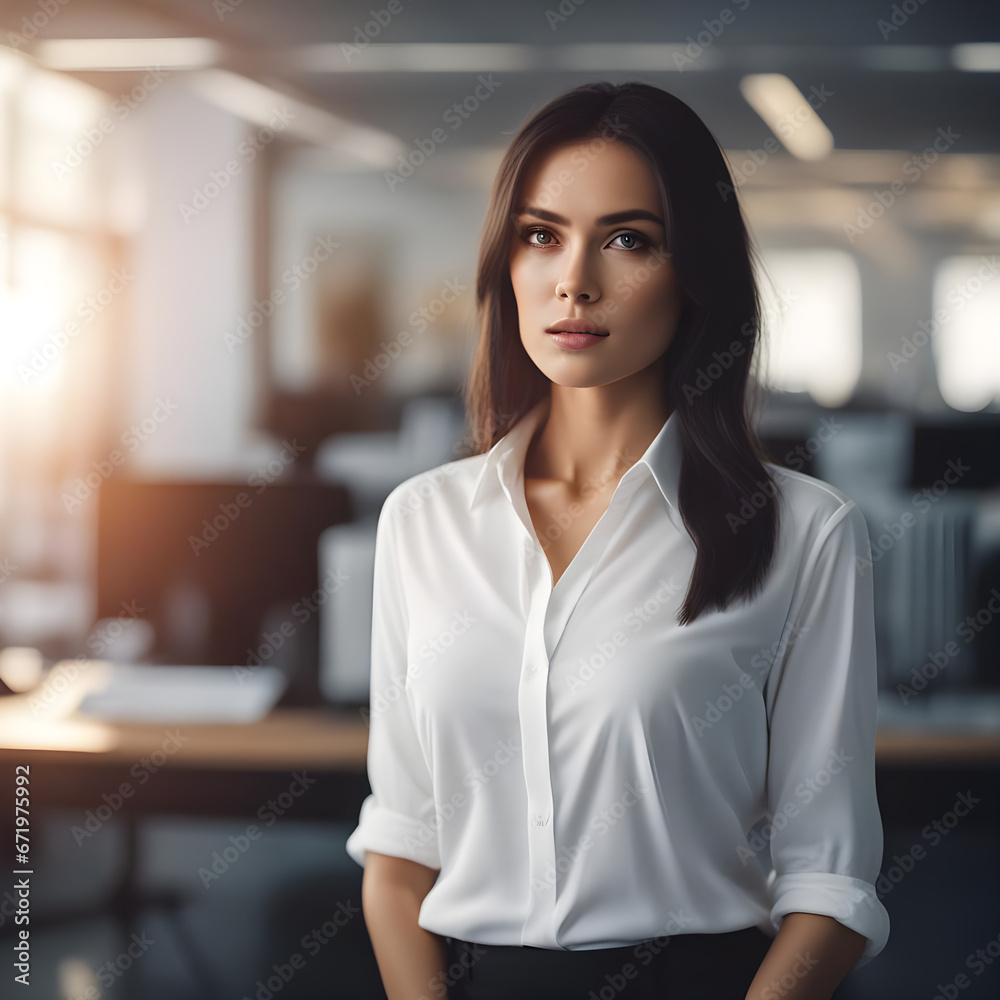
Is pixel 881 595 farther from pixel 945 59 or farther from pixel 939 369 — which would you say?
pixel 945 59

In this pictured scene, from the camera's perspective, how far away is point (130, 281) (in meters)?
3.45

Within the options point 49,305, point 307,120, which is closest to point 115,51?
point 307,120

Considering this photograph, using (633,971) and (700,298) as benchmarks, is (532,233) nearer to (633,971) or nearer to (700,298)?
(700,298)

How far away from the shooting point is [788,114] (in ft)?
9.06

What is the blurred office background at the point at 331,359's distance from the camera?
2039 mm

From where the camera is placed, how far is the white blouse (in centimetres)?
96

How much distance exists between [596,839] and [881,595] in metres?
1.33

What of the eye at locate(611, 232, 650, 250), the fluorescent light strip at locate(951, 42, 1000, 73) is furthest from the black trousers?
the fluorescent light strip at locate(951, 42, 1000, 73)

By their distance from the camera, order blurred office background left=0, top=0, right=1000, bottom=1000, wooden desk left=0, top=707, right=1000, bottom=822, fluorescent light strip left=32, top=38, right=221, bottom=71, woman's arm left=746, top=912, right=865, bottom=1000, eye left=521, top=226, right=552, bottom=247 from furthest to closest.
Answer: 1. fluorescent light strip left=32, top=38, right=221, bottom=71
2. blurred office background left=0, top=0, right=1000, bottom=1000
3. wooden desk left=0, top=707, right=1000, bottom=822
4. eye left=521, top=226, right=552, bottom=247
5. woman's arm left=746, top=912, right=865, bottom=1000

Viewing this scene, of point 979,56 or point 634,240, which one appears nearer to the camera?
point 634,240

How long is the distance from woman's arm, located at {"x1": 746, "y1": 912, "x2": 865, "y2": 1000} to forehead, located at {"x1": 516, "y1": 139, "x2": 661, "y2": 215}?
0.78 m

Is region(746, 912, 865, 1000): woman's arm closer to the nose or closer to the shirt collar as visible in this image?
the shirt collar

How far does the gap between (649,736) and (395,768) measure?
32cm

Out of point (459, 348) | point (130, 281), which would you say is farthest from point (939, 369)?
point (130, 281)
